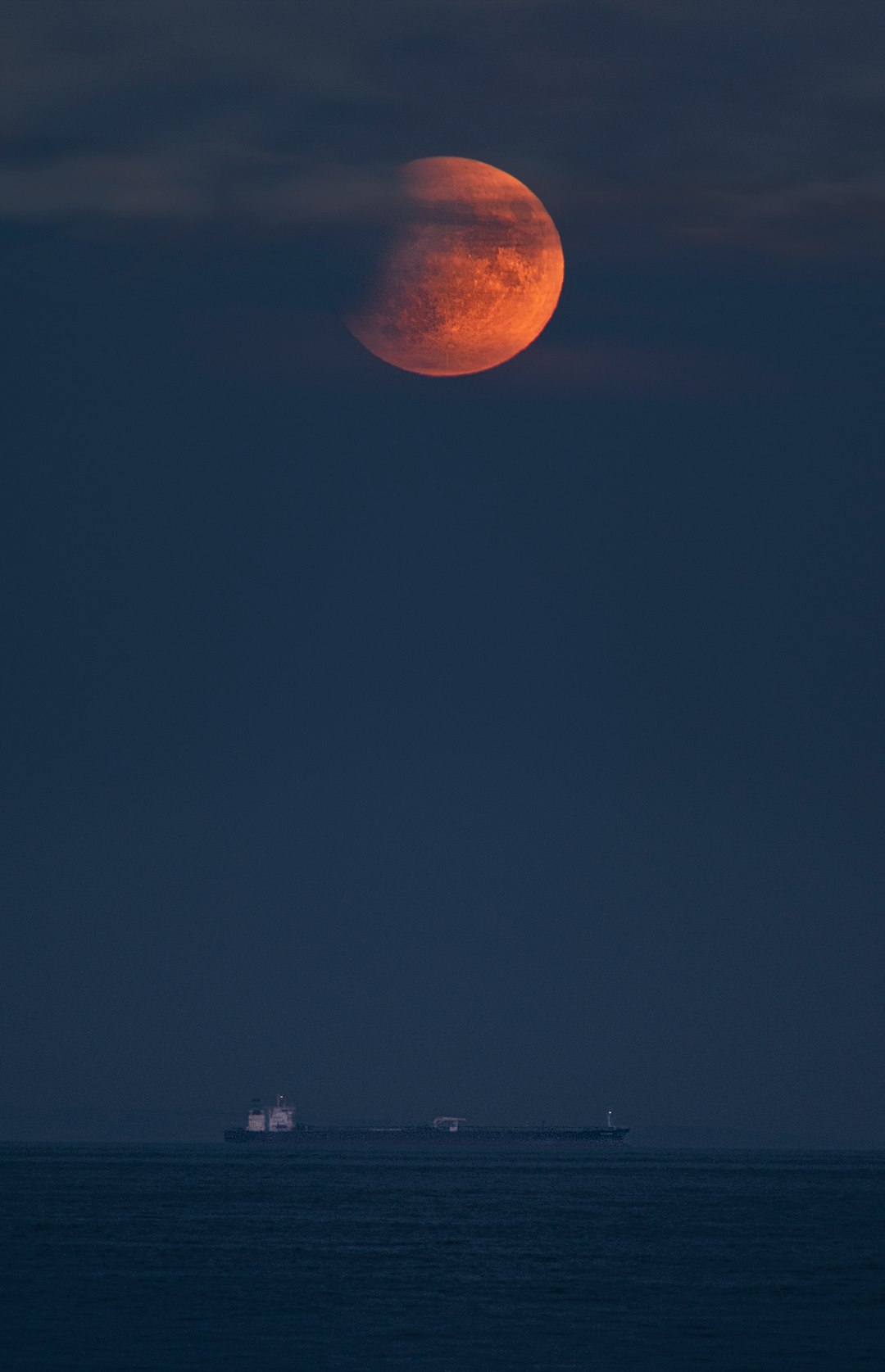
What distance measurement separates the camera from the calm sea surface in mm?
49344

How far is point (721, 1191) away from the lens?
166 metres

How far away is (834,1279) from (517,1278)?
14104 millimetres

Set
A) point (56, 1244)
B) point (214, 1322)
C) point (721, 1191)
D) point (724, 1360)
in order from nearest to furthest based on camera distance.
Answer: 1. point (724, 1360)
2. point (214, 1322)
3. point (56, 1244)
4. point (721, 1191)

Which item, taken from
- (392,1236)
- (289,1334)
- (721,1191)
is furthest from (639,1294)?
(721,1191)

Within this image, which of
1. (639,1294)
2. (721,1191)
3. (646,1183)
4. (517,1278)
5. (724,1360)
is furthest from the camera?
(646,1183)

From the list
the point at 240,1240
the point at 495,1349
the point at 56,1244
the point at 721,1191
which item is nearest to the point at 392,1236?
the point at 240,1240

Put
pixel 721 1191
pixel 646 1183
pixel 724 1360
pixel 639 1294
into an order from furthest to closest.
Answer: pixel 646 1183 → pixel 721 1191 → pixel 639 1294 → pixel 724 1360

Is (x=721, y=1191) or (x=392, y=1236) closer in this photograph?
(x=392, y=1236)

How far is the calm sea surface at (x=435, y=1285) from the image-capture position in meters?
49.3

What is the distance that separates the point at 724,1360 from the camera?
48125 millimetres

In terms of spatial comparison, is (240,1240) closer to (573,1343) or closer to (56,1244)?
(56,1244)

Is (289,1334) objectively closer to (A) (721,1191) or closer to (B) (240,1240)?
(B) (240,1240)

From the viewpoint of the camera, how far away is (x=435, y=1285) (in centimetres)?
6719

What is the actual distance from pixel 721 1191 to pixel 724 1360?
12267cm
